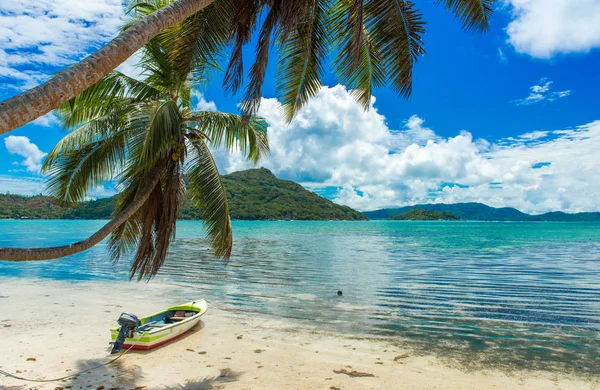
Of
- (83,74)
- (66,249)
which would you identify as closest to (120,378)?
(66,249)

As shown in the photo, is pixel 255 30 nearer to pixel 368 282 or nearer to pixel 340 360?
pixel 340 360

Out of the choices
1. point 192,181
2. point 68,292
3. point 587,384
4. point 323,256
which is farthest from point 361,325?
point 323,256

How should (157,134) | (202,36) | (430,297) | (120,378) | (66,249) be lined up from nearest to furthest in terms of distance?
Result: (66,249), (157,134), (202,36), (120,378), (430,297)

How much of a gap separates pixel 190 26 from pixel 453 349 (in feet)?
29.4

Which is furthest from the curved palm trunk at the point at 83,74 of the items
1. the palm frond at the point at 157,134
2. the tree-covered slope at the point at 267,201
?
the tree-covered slope at the point at 267,201

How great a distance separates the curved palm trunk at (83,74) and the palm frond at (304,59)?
3261 mm

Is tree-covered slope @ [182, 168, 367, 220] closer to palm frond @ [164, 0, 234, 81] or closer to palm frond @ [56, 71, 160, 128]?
palm frond @ [56, 71, 160, 128]

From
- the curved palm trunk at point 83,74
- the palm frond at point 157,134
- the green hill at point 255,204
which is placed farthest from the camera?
the green hill at point 255,204

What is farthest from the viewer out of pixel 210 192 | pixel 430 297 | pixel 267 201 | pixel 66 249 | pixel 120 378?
pixel 267 201

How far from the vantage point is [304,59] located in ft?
26.8

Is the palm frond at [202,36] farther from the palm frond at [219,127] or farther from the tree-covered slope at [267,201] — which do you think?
the tree-covered slope at [267,201]

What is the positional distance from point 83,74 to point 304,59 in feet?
16.2

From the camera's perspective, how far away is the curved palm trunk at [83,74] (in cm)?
351

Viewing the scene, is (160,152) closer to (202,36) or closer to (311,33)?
(202,36)
